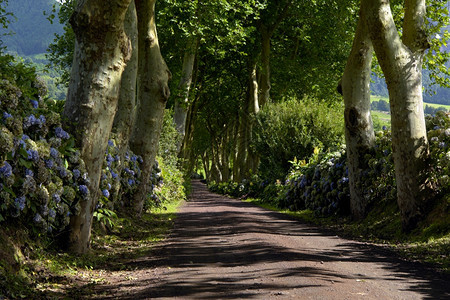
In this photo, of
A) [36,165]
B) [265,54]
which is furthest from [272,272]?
[265,54]

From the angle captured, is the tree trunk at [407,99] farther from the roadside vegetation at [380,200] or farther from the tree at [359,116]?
the tree at [359,116]

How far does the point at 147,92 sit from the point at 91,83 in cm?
554

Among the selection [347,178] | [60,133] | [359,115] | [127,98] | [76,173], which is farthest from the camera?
[347,178]

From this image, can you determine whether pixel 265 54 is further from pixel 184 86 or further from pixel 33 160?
pixel 33 160

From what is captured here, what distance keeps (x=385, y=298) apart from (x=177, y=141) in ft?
67.3

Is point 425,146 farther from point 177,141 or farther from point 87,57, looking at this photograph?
point 177,141

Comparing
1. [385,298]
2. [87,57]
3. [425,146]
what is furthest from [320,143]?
[385,298]

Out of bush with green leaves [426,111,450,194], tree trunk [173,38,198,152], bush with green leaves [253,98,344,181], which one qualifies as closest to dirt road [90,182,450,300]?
bush with green leaves [426,111,450,194]

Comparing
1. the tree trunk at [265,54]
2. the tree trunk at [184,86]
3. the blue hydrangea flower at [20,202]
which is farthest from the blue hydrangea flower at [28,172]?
the tree trunk at [265,54]

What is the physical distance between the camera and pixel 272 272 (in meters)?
6.18

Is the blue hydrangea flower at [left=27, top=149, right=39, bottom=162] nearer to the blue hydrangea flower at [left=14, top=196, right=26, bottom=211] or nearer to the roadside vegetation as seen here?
the blue hydrangea flower at [left=14, top=196, right=26, bottom=211]

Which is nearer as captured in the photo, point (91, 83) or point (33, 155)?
point (33, 155)

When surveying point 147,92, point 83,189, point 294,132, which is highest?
point 147,92

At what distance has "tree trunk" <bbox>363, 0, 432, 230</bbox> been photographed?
9.96m
